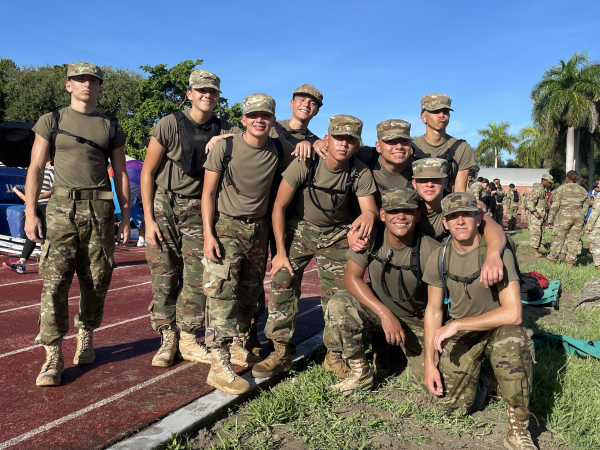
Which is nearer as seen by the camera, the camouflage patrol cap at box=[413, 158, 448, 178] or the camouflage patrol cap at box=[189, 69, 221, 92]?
the camouflage patrol cap at box=[413, 158, 448, 178]

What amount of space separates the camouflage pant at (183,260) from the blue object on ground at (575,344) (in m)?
3.17

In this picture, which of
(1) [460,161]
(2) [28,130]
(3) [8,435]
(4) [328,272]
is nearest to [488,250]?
(4) [328,272]

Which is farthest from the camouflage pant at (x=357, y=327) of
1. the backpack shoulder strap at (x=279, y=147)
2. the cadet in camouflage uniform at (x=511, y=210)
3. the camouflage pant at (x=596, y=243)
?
the cadet in camouflage uniform at (x=511, y=210)

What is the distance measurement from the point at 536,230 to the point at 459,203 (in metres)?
10.2

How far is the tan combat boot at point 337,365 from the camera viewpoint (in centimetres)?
405

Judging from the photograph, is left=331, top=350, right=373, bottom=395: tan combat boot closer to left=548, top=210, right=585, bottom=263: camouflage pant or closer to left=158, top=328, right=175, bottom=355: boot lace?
left=158, top=328, right=175, bottom=355: boot lace

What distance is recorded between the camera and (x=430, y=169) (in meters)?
3.89

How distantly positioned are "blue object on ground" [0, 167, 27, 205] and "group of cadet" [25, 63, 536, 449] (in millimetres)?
9694

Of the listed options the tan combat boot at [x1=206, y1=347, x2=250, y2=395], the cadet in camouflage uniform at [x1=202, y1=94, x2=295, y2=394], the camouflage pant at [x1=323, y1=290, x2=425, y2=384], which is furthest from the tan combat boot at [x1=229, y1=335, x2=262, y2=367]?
the camouflage pant at [x1=323, y1=290, x2=425, y2=384]

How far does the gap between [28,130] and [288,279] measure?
9276 mm

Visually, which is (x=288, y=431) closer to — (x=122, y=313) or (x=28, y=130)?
(x=122, y=313)

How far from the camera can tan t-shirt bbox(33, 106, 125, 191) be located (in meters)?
3.89

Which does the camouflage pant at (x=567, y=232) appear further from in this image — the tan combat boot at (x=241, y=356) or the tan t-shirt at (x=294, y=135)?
the tan combat boot at (x=241, y=356)

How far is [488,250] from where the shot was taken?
11.1 ft
